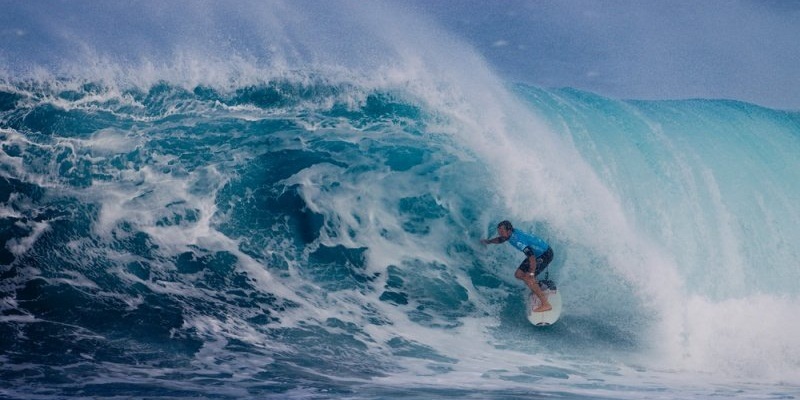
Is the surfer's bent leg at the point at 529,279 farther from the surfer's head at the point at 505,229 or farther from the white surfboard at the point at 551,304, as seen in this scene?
the surfer's head at the point at 505,229

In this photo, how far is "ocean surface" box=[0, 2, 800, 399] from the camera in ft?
23.8

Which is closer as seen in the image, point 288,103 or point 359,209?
point 359,209

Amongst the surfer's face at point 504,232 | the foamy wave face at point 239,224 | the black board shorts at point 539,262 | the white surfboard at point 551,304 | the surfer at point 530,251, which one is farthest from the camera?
the foamy wave face at point 239,224

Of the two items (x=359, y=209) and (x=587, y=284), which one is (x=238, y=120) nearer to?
(x=359, y=209)

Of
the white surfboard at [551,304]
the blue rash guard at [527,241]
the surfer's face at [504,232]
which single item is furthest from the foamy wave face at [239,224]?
the surfer's face at [504,232]

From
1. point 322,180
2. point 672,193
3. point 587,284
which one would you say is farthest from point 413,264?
point 672,193

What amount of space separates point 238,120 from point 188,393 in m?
4.35

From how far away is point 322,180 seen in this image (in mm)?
8219

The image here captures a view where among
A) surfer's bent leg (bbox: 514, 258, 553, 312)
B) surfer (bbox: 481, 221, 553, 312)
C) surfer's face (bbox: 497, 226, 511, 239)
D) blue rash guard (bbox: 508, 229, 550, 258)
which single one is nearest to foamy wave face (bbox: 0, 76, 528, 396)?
surfer's bent leg (bbox: 514, 258, 553, 312)

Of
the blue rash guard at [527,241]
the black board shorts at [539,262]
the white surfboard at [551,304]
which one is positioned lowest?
the white surfboard at [551,304]

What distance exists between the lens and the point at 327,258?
25.3 feet

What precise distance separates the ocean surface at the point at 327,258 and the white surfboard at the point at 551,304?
12.5 inches

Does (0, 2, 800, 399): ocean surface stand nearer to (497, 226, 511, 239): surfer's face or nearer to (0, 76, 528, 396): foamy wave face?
(0, 76, 528, 396): foamy wave face

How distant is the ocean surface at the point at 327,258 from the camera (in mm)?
7262
